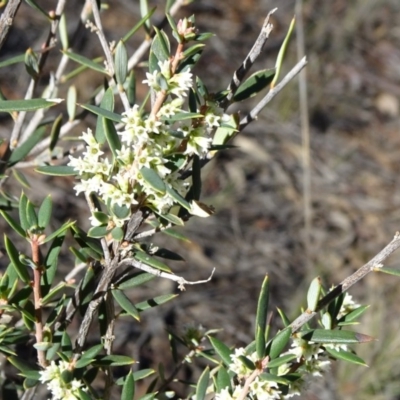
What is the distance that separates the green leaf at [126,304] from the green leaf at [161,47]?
30 centimetres

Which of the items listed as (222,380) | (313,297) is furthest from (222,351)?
(313,297)

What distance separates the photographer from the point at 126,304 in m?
0.90

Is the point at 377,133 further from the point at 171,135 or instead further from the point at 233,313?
the point at 171,135

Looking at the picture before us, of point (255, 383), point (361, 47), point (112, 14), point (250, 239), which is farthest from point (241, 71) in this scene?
point (361, 47)

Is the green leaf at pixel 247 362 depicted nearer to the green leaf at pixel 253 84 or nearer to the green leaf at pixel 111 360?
the green leaf at pixel 111 360

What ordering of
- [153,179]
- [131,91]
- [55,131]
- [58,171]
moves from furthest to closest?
[55,131] → [131,91] → [58,171] → [153,179]

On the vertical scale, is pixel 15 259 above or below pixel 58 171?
below

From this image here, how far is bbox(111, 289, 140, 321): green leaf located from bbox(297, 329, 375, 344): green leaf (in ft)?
0.72

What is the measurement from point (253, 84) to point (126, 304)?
1.12ft

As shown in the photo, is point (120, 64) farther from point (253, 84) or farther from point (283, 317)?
point (283, 317)

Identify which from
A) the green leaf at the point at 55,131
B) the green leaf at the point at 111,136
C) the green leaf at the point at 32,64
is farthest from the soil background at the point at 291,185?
the green leaf at the point at 111,136

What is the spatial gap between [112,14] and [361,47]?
1.74 m

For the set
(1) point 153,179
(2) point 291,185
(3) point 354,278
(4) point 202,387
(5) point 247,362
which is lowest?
(2) point 291,185

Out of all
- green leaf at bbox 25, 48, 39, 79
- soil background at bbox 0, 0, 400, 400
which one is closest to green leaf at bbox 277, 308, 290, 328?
green leaf at bbox 25, 48, 39, 79
